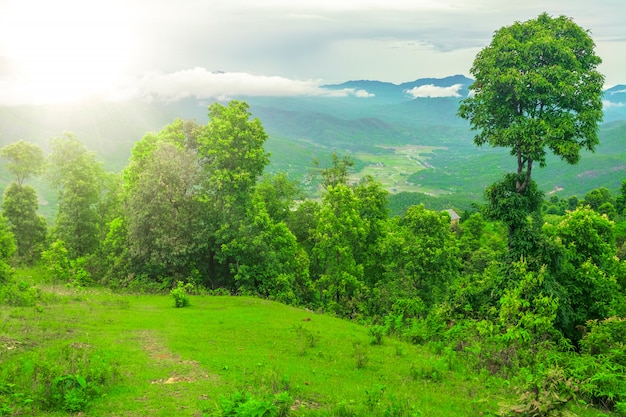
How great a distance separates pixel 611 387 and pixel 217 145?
25.0 m

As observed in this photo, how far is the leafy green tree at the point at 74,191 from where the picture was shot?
109ft

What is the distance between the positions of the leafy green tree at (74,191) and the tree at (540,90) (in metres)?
30.0

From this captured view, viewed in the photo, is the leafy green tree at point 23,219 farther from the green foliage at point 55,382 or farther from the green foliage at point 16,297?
the green foliage at point 55,382

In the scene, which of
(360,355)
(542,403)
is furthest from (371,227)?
(542,403)

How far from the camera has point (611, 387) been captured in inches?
470

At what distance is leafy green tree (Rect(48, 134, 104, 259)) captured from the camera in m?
33.3

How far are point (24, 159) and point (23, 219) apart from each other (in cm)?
618

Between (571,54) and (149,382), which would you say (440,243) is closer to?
(571,54)

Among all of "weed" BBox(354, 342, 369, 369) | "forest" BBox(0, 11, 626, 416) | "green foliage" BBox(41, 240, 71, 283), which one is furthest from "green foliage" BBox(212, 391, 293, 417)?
"green foliage" BBox(41, 240, 71, 283)

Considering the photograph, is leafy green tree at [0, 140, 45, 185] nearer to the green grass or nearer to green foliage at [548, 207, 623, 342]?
the green grass

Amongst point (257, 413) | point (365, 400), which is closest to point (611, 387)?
point (365, 400)

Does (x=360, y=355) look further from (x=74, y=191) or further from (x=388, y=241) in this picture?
(x=74, y=191)

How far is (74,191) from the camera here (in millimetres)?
33812

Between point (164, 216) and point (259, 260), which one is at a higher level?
point (164, 216)
